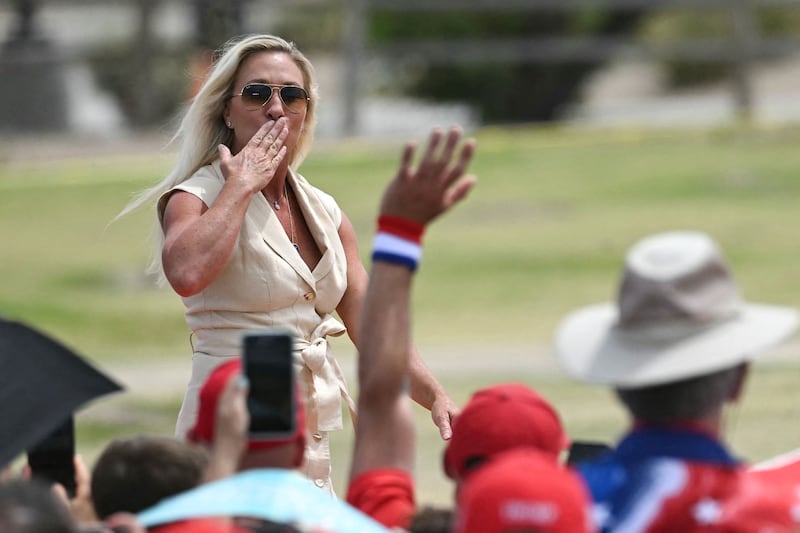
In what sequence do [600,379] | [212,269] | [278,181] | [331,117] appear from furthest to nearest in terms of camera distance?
[331,117], [278,181], [212,269], [600,379]

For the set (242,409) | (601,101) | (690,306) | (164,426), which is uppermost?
(690,306)

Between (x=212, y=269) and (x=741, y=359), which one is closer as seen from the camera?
(x=741, y=359)

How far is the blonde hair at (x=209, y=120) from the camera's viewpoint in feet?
15.9

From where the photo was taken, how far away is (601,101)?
3117 centimetres

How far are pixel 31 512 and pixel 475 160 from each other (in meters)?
19.5

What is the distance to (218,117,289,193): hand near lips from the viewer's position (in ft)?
15.1

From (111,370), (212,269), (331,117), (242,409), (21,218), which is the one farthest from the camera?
(331,117)

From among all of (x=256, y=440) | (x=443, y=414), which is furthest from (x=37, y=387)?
(x=443, y=414)

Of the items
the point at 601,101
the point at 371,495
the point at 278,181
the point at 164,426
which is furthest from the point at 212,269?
the point at 601,101

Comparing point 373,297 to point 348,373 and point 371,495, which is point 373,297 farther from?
point 348,373

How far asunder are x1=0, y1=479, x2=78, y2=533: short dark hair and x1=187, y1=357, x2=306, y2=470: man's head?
0.38 meters

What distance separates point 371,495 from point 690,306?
2.67 ft

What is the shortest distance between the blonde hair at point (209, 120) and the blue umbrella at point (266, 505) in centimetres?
182

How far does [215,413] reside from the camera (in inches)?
126
